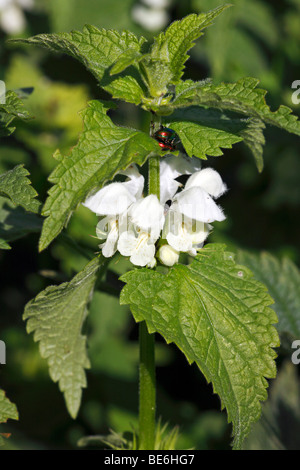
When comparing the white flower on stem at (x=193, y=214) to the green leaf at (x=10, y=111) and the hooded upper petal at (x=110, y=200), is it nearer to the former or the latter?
the hooded upper petal at (x=110, y=200)

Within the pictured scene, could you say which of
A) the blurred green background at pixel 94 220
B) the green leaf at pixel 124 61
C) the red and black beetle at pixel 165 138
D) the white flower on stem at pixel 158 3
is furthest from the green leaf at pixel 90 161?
the white flower on stem at pixel 158 3

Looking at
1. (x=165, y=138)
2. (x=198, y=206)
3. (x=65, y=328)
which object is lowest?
(x=65, y=328)

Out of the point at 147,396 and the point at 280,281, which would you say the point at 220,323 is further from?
the point at 280,281

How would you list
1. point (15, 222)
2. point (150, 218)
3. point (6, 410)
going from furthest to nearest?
point (15, 222), point (6, 410), point (150, 218)

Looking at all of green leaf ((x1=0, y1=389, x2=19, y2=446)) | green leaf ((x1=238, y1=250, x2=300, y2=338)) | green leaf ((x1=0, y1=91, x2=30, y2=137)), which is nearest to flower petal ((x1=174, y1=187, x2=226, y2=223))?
green leaf ((x1=0, y1=91, x2=30, y2=137))

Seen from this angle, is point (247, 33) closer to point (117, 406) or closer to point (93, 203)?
point (117, 406)

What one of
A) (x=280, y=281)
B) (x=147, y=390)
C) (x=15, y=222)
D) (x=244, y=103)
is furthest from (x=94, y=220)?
(x=244, y=103)

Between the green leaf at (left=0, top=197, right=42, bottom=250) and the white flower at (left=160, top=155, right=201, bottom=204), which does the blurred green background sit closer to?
the green leaf at (left=0, top=197, right=42, bottom=250)
